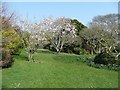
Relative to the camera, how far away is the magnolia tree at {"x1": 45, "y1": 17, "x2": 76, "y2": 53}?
33.9 metres

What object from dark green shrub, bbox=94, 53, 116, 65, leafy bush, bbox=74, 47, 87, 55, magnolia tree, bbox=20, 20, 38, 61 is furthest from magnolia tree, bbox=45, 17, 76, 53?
dark green shrub, bbox=94, 53, 116, 65

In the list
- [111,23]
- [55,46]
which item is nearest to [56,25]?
[55,46]

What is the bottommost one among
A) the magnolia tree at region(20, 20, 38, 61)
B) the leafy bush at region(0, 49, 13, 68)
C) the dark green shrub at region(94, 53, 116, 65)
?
the dark green shrub at region(94, 53, 116, 65)

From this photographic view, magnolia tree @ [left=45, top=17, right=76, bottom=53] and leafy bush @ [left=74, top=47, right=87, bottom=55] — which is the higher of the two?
magnolia tree @ [left=45, top=17, right=76, bottom=53]

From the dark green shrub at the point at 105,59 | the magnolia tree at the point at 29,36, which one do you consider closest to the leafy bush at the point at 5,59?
the magnolia tree at the point at 29,36

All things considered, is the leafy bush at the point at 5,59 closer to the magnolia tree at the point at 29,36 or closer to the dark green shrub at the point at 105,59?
the magnolia tree at the point at 29,36

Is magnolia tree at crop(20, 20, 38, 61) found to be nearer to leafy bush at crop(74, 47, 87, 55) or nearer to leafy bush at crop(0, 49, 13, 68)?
leafy bush at crop(0, 49, 13, 68)

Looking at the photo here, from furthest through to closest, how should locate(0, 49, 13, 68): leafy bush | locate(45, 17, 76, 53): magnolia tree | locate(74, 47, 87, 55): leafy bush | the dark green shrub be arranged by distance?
locate(74, 47, 87, 55): leafy bush < locate(45, 17, 76, 53): magnolia tree < the dark green shrub < locate(0, 49, 13, 68): leafy bush

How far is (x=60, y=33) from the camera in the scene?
113ft

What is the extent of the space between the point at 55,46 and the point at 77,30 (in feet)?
16.8

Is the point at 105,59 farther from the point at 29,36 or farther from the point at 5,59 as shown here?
the point at 5,59

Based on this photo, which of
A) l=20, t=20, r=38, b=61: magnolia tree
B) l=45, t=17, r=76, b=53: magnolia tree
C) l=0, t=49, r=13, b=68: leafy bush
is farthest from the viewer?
l=45, t=17, r=76, b=53: magnolia tree

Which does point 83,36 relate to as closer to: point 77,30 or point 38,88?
point 77,30

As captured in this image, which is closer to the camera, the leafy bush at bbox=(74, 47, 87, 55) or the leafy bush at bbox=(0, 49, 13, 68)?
the leafy bush at bbox=(0, 49, 13, 68)
